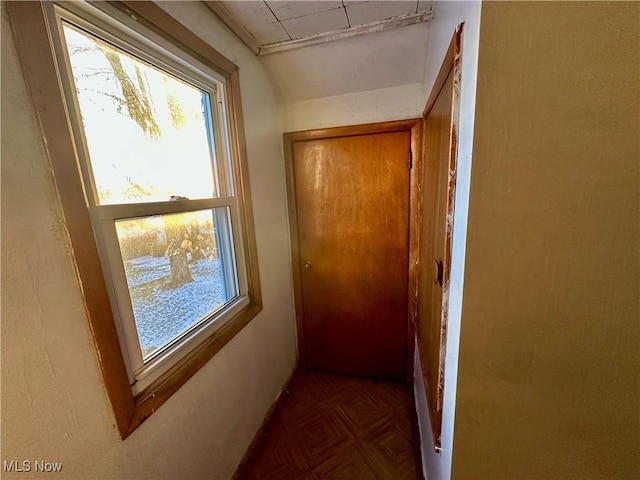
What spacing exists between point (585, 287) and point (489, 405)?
14.1 inches

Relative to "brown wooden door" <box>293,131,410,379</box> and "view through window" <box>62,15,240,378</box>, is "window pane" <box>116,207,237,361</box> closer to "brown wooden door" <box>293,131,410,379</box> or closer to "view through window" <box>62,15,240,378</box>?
"view through window" <box>62,15,240,378</box>

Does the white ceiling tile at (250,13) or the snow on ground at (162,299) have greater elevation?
the white ceiling tile at (250,13)

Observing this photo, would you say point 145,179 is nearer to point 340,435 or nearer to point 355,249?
point 355,249

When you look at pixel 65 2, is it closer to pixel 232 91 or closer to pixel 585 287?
pixel 232 91

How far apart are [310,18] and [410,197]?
1.09 m

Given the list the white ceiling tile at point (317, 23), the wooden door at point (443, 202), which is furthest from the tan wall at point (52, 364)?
the wooden door at point (443, 202)

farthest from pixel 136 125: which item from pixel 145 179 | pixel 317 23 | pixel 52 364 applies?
pixel 317 23

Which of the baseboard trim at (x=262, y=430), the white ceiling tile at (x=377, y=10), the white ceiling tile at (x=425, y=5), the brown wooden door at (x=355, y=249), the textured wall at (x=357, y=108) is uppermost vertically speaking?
the white ceiling tile at (x=377, y=10)

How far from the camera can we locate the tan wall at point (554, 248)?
456mm

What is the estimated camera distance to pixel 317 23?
46.7 inches

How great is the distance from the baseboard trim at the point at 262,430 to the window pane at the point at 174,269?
0.84 meters

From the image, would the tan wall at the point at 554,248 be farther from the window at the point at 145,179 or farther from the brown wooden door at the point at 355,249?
the brown wooden door at the point at 355,249

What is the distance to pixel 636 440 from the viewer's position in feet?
1.83

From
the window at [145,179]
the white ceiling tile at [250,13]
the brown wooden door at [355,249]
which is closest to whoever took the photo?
the window at [145,179]
